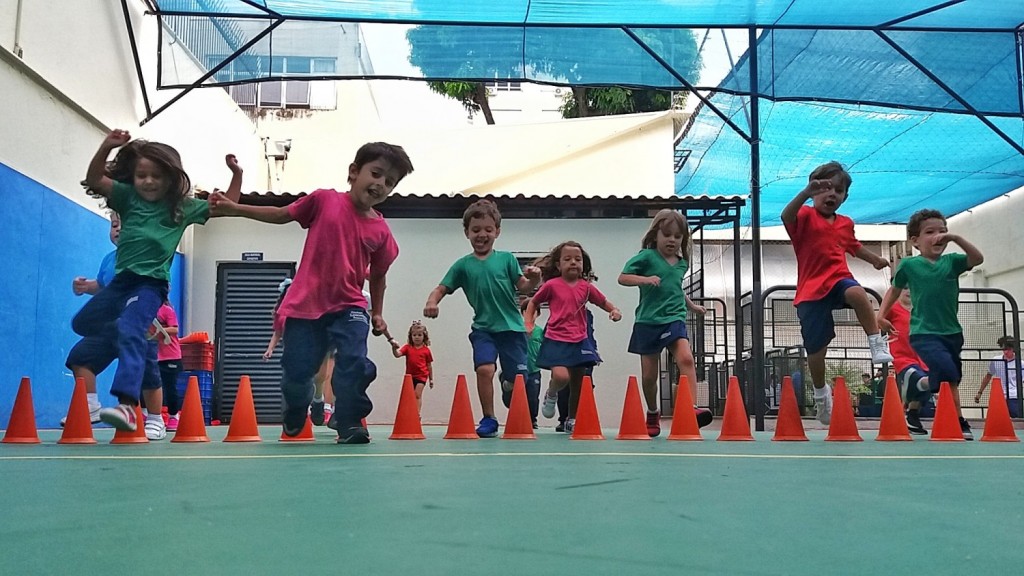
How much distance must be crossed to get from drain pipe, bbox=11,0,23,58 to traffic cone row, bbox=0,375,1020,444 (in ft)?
16.6

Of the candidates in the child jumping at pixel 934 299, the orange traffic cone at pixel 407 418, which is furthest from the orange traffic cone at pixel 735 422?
the orange traffic cone at pixel 407 418

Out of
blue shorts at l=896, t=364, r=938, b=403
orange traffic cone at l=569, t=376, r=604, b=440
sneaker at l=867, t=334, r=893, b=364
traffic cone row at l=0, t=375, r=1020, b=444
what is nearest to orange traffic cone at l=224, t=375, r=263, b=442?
traffic cone row at l=0, t=375, r=1020, b=444

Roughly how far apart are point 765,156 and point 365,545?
39.5ft

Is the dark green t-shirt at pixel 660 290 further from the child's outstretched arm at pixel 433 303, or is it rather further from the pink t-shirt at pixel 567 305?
the child's outstretched arm at pixel 433 303

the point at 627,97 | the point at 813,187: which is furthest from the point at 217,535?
the point at 627,97

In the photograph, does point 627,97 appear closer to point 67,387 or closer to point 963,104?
point 963,104

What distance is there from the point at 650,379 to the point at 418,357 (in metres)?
5.88

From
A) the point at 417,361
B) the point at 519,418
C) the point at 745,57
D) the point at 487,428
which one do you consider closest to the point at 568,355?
the point at 487,428

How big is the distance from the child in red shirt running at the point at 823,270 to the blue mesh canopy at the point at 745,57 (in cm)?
359

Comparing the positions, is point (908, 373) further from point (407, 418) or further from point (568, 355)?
point (407, 418)

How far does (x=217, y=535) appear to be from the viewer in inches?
80.4

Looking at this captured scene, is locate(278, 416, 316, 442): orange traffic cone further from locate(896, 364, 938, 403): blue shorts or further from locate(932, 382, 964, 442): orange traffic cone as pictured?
locate(896, 364, 938, 403): blue shorts

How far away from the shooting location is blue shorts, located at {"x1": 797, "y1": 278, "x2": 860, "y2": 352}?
22.6 feet

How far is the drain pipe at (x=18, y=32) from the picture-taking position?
32.2 ft
